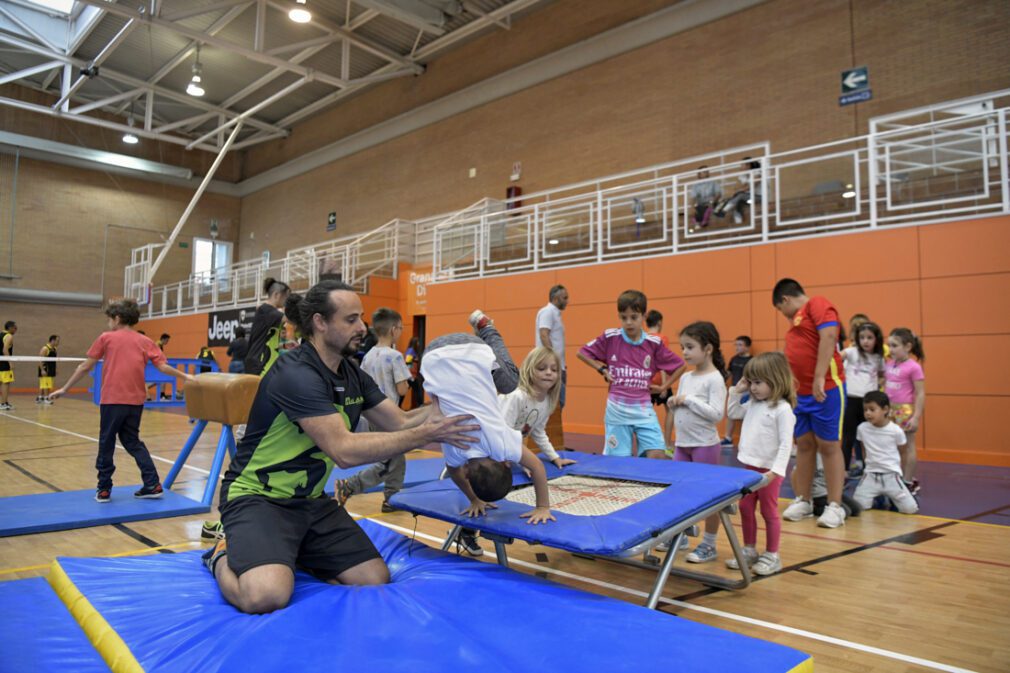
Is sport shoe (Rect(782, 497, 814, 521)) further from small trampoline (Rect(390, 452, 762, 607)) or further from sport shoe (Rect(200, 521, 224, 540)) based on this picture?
sport shoe (Rect(200, 521, 224, 540))

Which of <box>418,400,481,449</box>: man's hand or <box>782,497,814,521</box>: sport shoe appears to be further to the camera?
<box>782,497,814,521</box>: sport shoe

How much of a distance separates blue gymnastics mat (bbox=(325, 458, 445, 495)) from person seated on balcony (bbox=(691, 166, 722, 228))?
5.49 m

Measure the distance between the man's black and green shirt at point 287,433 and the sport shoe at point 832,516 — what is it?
3.58m

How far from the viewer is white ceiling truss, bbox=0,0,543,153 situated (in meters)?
13.8

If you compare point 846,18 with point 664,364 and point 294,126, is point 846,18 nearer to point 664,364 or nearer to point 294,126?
point 664,364

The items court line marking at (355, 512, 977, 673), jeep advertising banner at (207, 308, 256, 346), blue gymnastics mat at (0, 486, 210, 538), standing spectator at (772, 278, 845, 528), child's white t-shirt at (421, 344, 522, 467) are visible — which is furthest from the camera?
jeep advertising banner at (207, 308, 256, 346)

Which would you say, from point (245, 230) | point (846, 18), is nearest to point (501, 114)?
point (846, 18)

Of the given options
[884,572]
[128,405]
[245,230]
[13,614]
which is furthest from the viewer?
[245,230]

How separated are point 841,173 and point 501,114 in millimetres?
8231

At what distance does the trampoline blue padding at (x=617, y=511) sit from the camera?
7.85ft

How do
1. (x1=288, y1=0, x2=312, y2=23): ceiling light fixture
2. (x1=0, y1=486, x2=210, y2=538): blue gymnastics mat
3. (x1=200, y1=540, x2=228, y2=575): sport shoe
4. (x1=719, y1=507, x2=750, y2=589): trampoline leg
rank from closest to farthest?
(x1=200, y1=540, x2=228, y2=575): sport shoe < (x1=719, y1=507, x2=750, y2=589): trampoline leg < (x1=0, y1=486, x2=210, y2=538): blue gymnastics mat < (x1=288, y1=0, x2=312, y2=23): ceiling light fixture

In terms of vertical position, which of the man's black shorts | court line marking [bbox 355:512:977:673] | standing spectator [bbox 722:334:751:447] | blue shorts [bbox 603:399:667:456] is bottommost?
court line marking [bbox 355:512:977:673]

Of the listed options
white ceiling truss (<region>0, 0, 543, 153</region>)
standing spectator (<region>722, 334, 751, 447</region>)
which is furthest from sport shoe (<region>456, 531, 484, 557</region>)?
white ceiling truss (<region>0, 0, 543, 153</region>)

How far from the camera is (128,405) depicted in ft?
15.5
